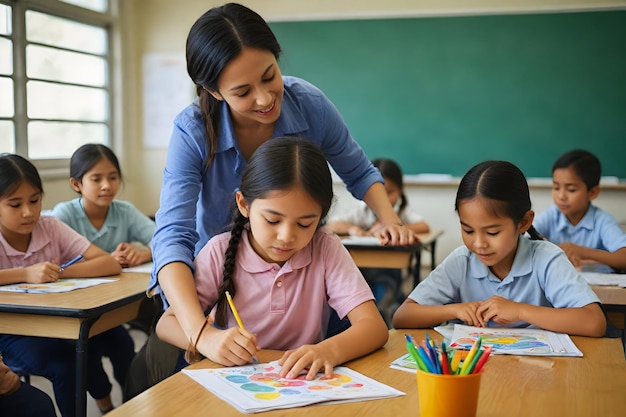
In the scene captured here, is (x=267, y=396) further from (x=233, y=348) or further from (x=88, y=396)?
(x=88, y=396)

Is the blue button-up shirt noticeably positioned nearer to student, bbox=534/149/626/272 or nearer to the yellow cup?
the yellow cup

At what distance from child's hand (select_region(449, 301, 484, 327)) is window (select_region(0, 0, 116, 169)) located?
387 cm

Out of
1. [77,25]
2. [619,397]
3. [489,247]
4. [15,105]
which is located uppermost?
[77,25]

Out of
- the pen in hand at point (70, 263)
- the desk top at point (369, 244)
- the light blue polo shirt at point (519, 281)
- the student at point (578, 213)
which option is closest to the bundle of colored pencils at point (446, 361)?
the light blue polo shirt at point (519, 281)

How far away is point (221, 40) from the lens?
1635 mm

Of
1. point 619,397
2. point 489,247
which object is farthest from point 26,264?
point 619,397

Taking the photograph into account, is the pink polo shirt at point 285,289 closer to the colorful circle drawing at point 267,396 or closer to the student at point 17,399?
the colorful circle drawing at point 267,396

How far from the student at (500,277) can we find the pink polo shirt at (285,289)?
0.89 ft

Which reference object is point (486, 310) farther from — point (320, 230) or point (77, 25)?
point (77, 25)

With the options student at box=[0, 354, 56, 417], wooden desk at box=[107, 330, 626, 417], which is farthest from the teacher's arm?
student at box=[0, 354, 56, 417]

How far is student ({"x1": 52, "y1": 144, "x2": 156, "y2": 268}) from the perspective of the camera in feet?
10.7

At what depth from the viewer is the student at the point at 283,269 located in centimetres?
158

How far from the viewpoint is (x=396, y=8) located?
18.6 feet

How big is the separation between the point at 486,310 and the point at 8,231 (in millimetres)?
1808
